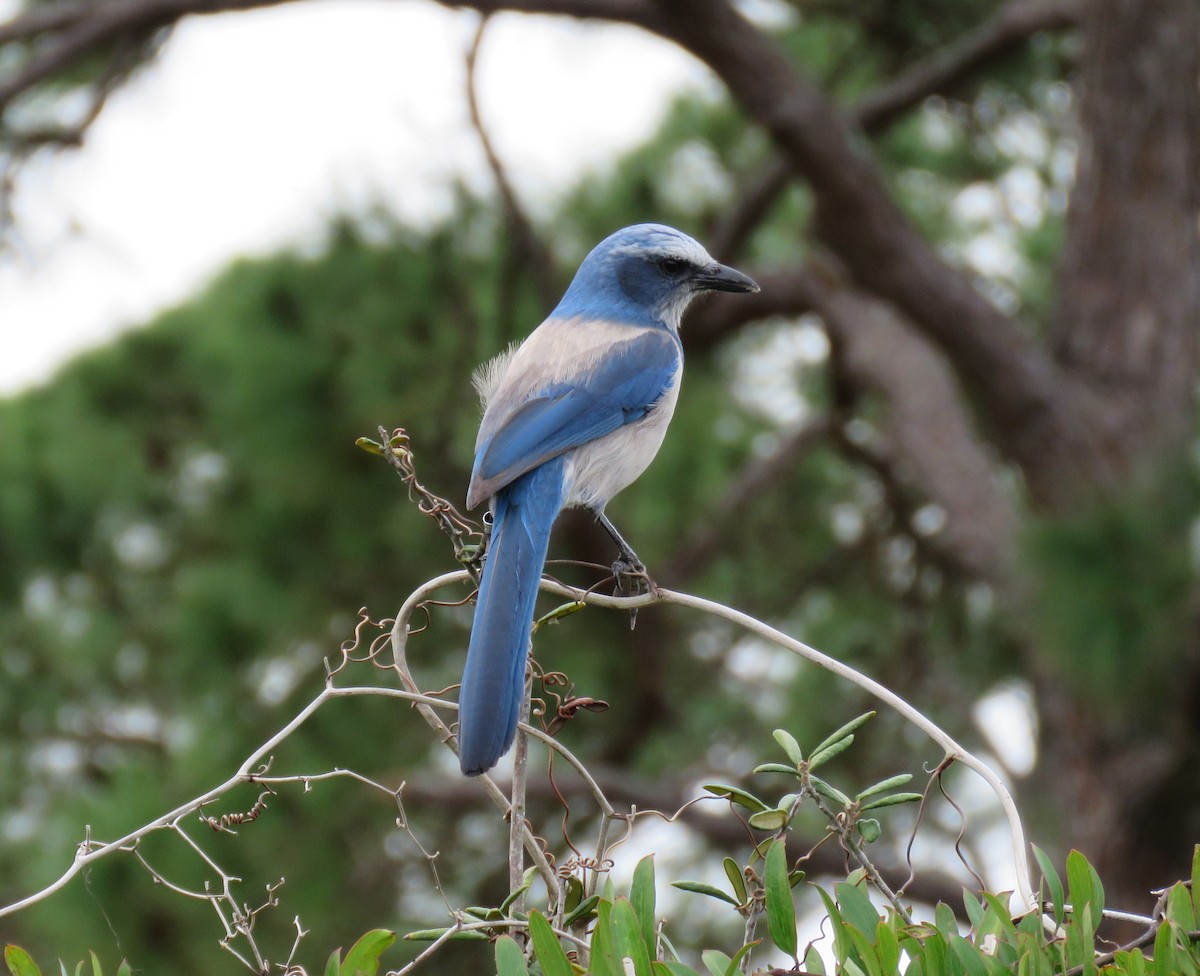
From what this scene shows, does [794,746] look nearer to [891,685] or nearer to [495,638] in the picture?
[495,638]

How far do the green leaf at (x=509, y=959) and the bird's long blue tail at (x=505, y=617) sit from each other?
47 cm

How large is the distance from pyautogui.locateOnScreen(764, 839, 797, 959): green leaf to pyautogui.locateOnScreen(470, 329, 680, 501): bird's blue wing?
61.6 inches

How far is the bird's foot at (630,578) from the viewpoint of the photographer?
8.92 ft

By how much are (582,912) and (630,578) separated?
1.93 m

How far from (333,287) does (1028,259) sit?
4018mm

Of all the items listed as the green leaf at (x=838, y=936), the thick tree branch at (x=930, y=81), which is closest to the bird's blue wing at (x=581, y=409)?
the green leaf at (x=838, y=936)

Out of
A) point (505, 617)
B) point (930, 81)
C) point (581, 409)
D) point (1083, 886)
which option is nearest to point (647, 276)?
point (581, 409)

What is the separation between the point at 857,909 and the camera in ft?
4.96

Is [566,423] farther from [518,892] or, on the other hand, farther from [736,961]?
[736,961]

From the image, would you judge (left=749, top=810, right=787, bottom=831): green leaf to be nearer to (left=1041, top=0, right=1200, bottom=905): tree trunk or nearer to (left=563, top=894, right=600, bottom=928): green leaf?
(left=563, top=894, right=600, bottom=928): green leaf

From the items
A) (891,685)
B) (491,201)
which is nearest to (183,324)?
(491,201)

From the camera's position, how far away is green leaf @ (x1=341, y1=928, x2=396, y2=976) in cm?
153

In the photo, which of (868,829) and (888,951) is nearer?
(888,951)

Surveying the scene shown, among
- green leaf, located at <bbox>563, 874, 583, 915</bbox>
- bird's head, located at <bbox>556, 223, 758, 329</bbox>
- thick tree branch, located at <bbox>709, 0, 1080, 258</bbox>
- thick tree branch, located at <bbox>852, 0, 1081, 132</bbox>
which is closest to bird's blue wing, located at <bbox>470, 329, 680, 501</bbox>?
bird's head, located at <bbox>556, 223, 758, 329</bbox>
